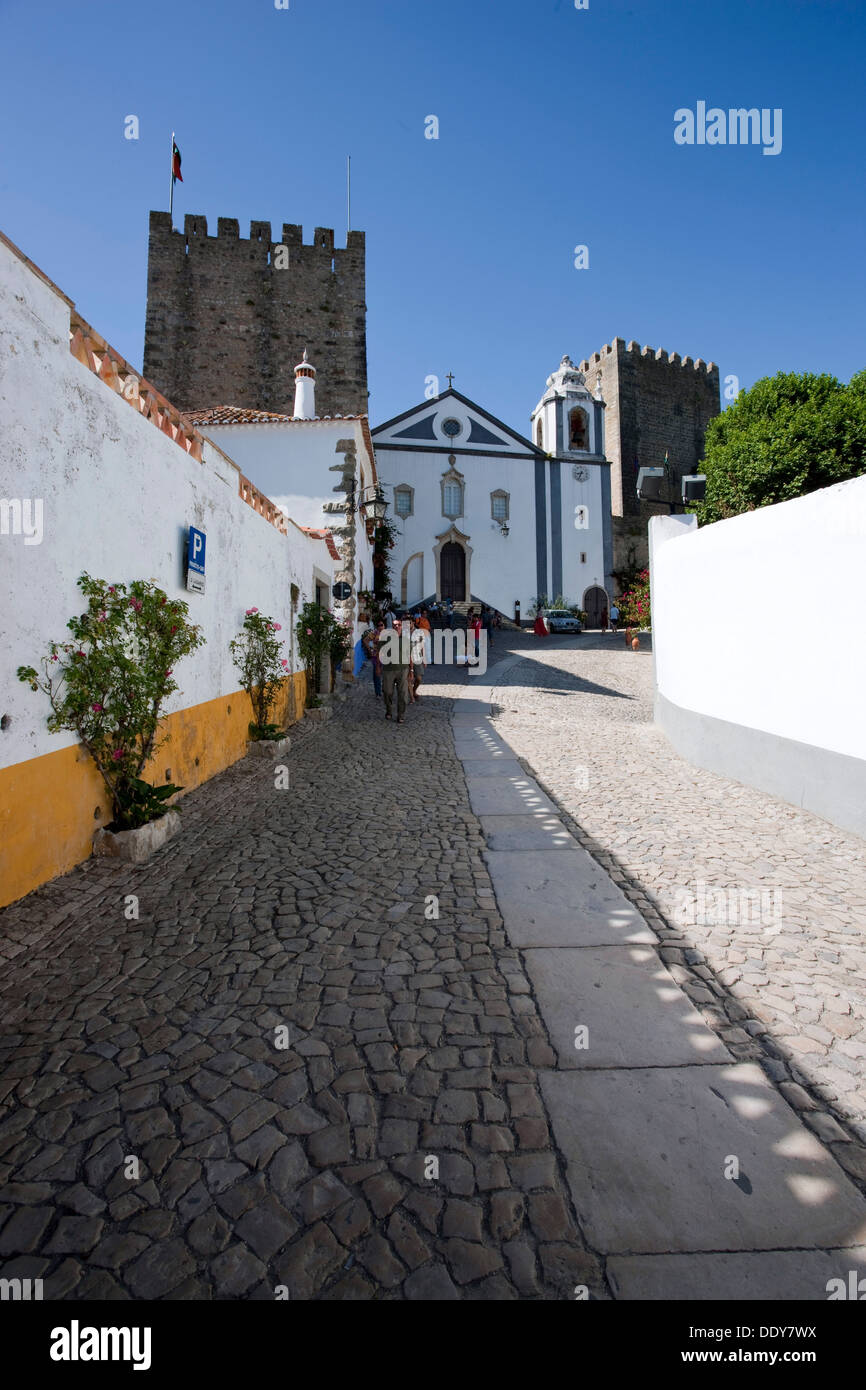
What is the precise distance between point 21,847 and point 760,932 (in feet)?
12.3

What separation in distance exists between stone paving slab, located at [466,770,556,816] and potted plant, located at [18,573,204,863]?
8.01 ft

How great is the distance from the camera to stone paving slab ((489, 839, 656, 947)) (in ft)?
10.5

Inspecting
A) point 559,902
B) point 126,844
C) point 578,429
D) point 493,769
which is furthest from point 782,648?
point 578,429

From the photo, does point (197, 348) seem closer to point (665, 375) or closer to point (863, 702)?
point (863, 702)

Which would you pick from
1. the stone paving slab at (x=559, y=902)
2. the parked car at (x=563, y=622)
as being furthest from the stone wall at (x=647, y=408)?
the stone paving slab at (x=559, y=902)

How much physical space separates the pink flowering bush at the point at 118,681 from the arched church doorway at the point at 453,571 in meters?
24.9

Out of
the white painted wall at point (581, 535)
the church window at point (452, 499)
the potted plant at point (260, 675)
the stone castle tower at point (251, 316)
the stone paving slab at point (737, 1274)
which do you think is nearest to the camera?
the stone paving slab at point (737, 1274)

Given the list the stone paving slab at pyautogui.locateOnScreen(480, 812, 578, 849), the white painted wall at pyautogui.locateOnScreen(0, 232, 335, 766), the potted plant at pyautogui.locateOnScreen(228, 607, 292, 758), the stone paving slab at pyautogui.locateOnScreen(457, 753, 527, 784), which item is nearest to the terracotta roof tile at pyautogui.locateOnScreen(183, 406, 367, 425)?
the potted plant at pyautogui.locateOnScreen(228, 607, 292, 758)

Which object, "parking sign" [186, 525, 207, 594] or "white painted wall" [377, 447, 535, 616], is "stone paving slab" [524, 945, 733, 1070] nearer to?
"parking sign" [186, 525, 207, 594]

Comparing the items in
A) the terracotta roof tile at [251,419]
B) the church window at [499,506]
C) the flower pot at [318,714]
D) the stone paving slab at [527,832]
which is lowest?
the stone paving slab at [527,832]

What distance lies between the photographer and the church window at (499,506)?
30.0 meters

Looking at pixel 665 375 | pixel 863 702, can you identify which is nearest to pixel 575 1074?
pixel 863 702

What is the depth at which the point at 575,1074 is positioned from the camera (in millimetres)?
2225

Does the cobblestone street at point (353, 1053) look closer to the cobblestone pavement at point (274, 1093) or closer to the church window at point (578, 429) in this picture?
the cobblestone pavement at point (274, 1093)
